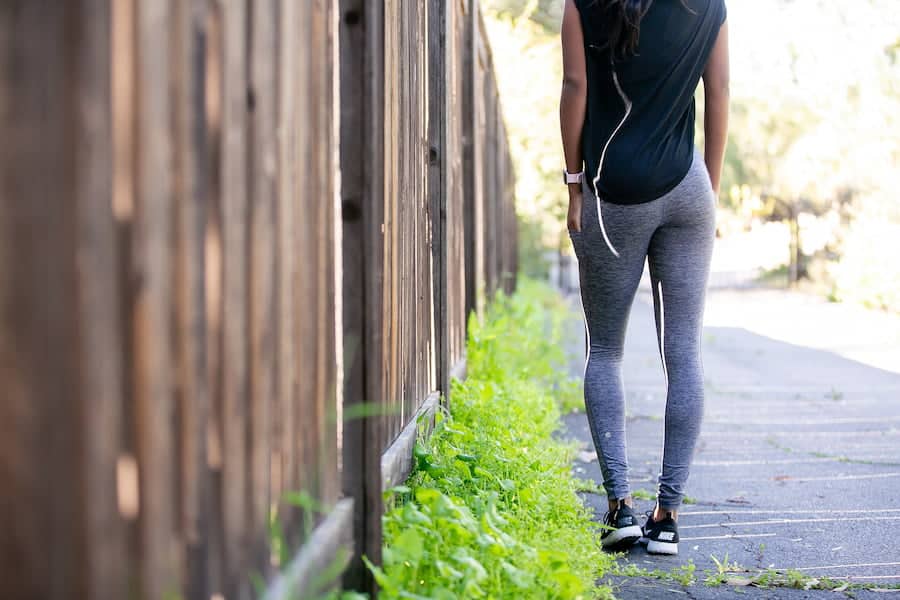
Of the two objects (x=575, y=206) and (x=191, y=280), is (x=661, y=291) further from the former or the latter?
(x=191, y=280)

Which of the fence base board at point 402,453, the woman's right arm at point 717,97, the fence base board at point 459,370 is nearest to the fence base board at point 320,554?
the fence base board at point 402,453

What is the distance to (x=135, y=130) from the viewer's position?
1134 mm

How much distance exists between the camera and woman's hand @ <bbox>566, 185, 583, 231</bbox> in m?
3.23

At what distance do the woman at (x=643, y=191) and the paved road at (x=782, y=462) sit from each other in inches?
13.1

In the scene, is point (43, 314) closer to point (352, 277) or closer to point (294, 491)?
point (294, 491)

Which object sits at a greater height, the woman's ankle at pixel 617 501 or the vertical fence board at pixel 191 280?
the vertical fence board at pixel 191 280

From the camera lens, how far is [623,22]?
9.99ft

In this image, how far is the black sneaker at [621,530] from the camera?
315 centimetres

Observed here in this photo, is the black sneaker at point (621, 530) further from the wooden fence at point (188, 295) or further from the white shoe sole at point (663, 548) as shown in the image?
the wooden fence at point (188, 295)

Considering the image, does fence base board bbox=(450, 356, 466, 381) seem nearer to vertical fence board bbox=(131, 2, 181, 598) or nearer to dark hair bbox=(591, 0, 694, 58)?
dark hair bbox=(591, 0, 694, 58)

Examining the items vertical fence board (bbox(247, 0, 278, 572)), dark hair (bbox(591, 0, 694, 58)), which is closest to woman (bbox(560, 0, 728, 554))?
dark hair (bbox(591, 0, 694, 58))

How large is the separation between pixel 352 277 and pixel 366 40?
1.55 ft

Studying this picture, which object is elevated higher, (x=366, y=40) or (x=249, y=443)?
(x=366, y=40)

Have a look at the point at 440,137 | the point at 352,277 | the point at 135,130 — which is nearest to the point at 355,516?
the point at 352,277
